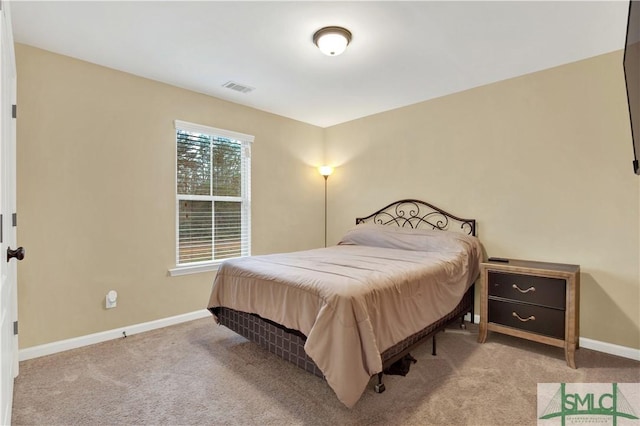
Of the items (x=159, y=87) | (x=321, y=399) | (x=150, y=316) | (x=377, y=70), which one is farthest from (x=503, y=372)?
(x=159, y=87)

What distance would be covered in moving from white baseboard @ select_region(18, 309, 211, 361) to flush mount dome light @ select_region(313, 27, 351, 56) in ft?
9.73

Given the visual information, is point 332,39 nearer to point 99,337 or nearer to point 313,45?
point 313,45

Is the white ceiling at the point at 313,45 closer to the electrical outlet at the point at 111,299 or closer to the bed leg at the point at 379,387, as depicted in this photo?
the electrical outlet at the point at 111,299

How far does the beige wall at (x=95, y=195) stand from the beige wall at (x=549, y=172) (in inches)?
100

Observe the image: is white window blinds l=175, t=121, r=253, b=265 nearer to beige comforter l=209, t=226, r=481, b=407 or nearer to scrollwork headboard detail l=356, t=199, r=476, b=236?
beige comforter l=209, t=226, r=481, b=407

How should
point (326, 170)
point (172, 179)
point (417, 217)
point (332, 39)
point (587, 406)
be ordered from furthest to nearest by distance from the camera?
point (326, 170), point (417, 217), point (172, 179), point (332, 39), point (587, 406)

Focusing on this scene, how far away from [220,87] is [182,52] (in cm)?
75

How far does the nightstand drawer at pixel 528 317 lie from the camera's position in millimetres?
2533

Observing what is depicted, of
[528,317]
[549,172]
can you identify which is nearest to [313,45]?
[549,172]

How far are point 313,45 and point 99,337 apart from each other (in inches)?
123

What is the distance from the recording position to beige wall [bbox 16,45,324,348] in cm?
259

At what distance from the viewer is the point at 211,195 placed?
3732mm

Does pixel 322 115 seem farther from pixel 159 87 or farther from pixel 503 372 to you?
pixel 503 372

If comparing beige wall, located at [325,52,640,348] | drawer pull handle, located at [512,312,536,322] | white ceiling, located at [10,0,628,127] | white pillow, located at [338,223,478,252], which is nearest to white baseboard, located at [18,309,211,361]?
white pillow, located at [338,223,478,252]
